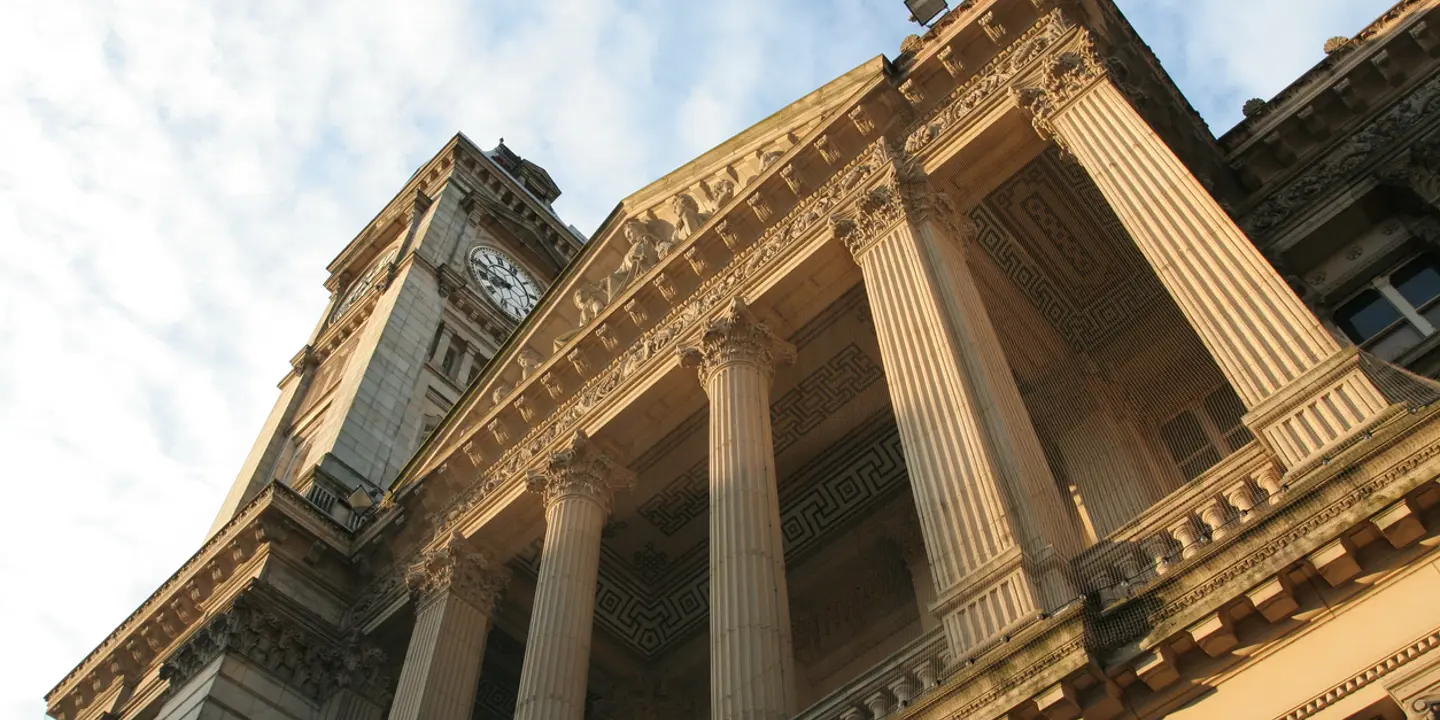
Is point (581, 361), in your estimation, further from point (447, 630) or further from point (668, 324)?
point (447, 630)

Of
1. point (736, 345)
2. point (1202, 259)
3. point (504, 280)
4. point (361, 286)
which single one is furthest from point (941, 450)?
point (361, 286)

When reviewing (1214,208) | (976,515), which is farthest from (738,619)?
(1214,208)

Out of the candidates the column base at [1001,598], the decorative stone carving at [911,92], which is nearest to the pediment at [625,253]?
the decorative stone carving at [911,92]

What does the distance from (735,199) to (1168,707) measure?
465 inches

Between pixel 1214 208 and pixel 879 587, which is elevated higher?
pixel 879 587

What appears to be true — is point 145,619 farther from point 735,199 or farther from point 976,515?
point 976,515

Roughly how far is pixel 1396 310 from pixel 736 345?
8.86 meters

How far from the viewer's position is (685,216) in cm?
2103

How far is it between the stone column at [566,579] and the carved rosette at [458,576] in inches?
72.7

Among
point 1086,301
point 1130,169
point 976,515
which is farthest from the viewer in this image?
point 1086,301

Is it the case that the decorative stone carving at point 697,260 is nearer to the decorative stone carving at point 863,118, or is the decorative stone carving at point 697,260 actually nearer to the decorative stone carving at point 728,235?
the decorative stone carving at point 728,235

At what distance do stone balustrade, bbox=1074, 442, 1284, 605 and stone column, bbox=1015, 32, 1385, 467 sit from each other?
1.58ft

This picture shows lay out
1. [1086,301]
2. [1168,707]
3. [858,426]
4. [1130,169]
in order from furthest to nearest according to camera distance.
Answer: [858,426] < [1086,301] < [1130,169] < [1168,707]

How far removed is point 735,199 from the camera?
19141mm
